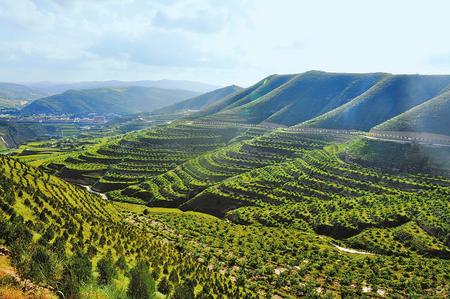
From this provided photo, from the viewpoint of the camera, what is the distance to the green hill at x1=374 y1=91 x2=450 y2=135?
419ft

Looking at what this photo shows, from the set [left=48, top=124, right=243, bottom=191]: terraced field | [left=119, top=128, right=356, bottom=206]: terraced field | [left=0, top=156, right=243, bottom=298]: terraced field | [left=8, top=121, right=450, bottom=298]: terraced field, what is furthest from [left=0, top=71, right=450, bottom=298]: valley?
[left=48, top=124, right=243, bottom=191]: terraced field

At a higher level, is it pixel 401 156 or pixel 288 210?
pixel 401 156

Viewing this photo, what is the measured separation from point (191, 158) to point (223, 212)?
50.4 m

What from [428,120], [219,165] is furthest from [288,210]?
[428,120]

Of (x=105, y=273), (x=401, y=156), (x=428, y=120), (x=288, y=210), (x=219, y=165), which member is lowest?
(x=288, y=210)

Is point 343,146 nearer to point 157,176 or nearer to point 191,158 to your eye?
point 191,158

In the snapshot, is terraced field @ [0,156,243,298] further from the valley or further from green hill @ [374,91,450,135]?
green hill @ [374,91,450,135]

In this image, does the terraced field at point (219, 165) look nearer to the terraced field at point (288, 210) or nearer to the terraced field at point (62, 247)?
the terraced field at point (288, 210)

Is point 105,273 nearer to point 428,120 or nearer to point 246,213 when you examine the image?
point 246,213

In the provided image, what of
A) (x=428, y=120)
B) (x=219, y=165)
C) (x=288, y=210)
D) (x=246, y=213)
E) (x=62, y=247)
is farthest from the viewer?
(x=428, y=120)

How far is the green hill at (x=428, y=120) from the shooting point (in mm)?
127750

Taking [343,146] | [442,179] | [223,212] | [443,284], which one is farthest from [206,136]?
[443,284]

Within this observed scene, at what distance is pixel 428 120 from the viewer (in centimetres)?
13350

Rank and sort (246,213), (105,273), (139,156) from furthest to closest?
(139,156) < (246,213) < (105,273)
